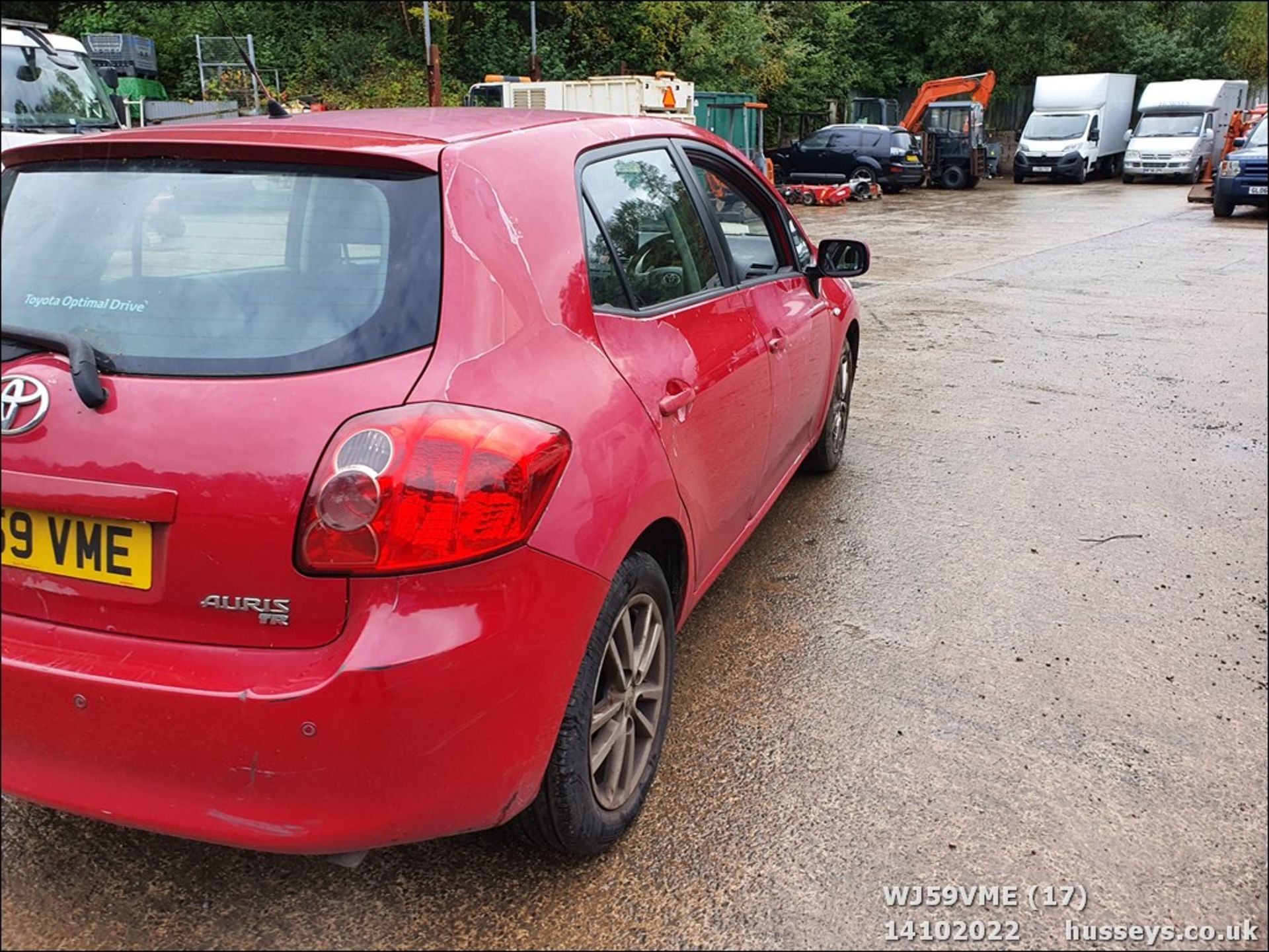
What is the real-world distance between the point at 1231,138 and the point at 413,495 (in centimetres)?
3185

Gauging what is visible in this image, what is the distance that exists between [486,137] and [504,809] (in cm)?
147

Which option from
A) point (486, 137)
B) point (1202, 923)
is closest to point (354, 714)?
point (486, 137)

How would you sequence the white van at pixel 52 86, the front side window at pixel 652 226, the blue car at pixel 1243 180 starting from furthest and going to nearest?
the blue car at pixel 1243 180 → the white van at pixel 52 86 → the front side window at pixel 652 226

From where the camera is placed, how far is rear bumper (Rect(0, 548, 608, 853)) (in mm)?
1894

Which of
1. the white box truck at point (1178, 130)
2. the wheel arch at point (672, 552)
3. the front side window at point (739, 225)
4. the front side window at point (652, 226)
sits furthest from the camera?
the white box truck at point (1178, 130)

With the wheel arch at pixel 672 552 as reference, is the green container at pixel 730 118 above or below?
above

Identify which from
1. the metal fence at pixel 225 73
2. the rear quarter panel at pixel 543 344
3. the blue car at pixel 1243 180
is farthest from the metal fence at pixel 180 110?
the rear quarter panel at pixel 543 344

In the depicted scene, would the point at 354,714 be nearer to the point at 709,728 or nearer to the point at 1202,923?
the point at 709,728

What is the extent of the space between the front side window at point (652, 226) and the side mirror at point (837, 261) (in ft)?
3.64

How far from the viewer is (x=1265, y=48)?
37438 mm

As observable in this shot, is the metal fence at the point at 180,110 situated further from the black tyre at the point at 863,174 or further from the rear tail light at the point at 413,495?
the rear tail light at the point at 413,495

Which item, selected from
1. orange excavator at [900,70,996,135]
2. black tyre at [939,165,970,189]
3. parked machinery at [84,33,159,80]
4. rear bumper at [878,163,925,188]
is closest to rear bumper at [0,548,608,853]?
parked machinery at [84,33,159,80]

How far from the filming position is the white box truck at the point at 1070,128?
30781 millimetres

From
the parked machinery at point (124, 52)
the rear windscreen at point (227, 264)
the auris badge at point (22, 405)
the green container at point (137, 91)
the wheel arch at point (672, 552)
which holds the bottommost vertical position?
the wheel arch at point (672, 552)
